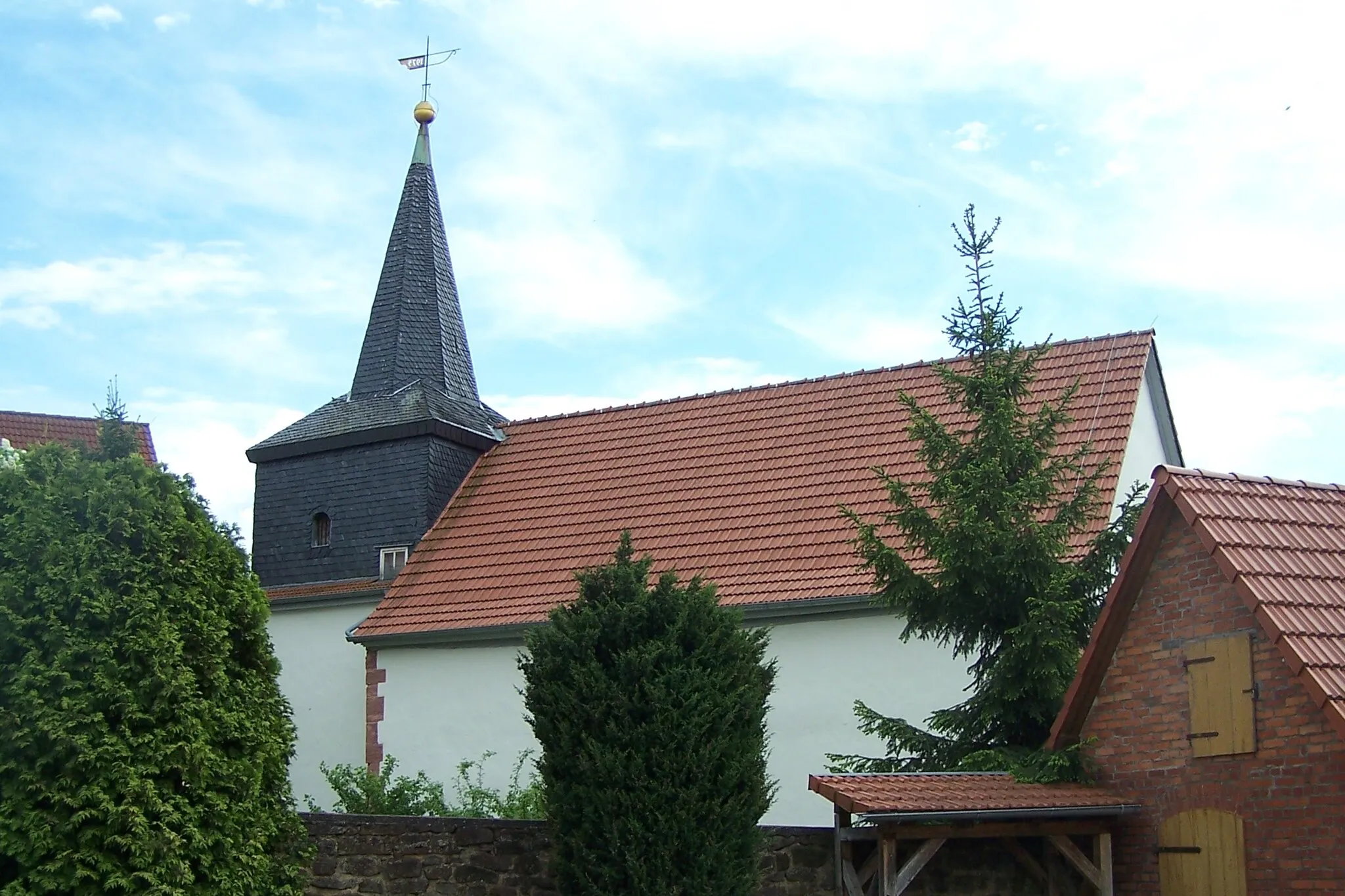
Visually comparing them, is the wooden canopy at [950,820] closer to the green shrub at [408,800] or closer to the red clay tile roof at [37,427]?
the green shrub at [408,800]

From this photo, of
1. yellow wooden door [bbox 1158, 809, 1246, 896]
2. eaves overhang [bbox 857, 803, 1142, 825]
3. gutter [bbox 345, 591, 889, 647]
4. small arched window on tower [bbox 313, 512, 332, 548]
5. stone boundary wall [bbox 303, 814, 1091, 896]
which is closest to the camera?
eaves overhang [bbox 857, 803, 1142, 825]

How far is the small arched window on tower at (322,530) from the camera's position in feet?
78.3

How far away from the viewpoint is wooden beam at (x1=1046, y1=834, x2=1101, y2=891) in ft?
35.6

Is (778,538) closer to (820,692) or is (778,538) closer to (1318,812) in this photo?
(820,692)

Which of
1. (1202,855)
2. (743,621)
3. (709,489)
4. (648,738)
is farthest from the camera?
(709,489)

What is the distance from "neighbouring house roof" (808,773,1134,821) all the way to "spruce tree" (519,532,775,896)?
2.07 feet

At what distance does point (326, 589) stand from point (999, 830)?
1446 cm

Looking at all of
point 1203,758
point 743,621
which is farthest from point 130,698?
point 743,621

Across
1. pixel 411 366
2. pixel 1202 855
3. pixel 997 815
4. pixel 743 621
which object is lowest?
pixel 1202 855

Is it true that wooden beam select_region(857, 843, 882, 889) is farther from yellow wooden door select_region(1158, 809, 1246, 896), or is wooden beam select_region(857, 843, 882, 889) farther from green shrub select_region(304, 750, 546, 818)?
green shrub select_region(304, 750, 546, 818)

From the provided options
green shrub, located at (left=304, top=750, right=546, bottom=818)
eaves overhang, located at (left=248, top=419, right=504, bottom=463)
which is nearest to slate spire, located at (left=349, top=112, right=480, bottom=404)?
eaves overhang, located at (left=248, top=419, right=504, bottom=463)

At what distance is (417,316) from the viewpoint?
2550 cm

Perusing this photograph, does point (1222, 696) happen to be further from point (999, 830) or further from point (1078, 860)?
point (999, 830)

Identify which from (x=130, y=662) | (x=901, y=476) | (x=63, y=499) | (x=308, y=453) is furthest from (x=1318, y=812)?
(x=308, y=453)
